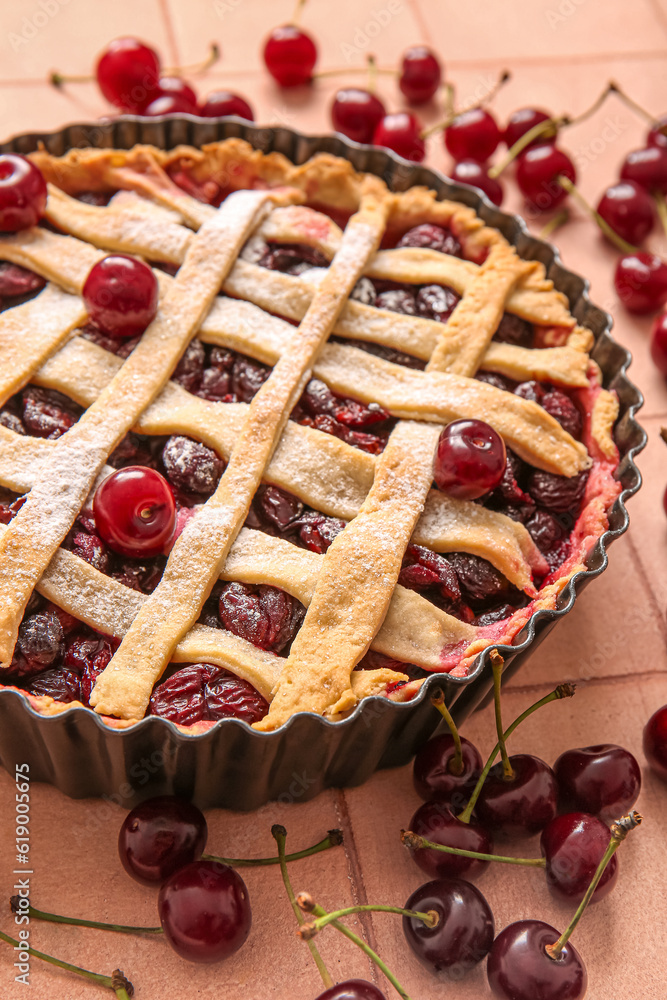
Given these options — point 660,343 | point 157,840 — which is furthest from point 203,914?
point 660,343

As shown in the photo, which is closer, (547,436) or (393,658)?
(393,658)

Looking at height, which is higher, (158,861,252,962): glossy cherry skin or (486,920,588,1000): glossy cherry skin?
(486,920,588,1000): glossy cherry skin

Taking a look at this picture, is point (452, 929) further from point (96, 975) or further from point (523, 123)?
point (523, 123)

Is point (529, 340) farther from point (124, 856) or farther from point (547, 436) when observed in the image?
point (124, 856)

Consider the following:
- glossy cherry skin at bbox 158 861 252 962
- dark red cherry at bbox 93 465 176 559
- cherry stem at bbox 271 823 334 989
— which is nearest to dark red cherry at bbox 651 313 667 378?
dark red cherry at bbox 93 465 176 559

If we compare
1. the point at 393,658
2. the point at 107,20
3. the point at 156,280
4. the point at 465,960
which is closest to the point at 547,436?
the point at 393,658

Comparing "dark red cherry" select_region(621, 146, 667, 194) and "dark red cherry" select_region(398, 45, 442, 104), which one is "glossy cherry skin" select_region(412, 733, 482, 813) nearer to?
"dark red cherry" select_region(621, 146, 667, 194)

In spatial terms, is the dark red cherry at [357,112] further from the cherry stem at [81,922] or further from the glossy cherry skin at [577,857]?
the cherry stem at [81,922]
